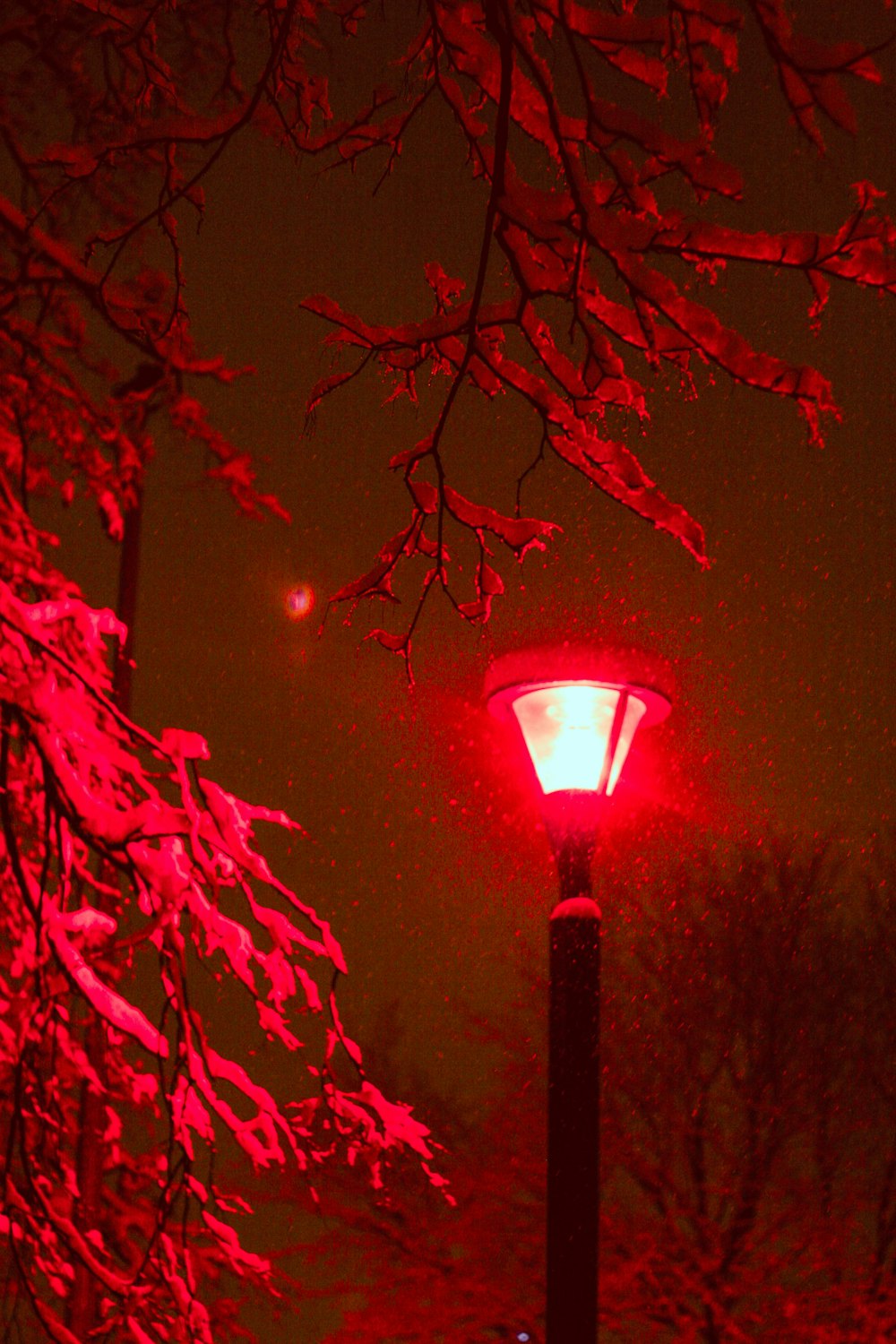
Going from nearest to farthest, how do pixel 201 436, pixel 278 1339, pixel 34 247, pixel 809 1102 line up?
pixel 34 247 → pixel 201 436 → pixel 809 1102 → pixel 278 1339

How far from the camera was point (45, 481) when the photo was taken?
6.03 metres

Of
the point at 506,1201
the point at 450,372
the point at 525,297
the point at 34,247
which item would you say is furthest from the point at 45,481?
the point at 506,1201

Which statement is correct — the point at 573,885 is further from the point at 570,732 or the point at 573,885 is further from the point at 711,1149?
the point at 711,1149

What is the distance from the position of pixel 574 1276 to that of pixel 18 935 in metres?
2.18

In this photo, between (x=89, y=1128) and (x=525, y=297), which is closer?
(x=525, y=297)

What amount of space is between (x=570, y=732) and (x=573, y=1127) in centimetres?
117

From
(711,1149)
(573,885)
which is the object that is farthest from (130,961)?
(711,1149)

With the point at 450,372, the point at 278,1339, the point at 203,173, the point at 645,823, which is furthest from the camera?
the point at 278,1339

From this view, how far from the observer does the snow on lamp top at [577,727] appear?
4031mm

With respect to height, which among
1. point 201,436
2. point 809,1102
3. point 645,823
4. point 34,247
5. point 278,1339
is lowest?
point 278,1339

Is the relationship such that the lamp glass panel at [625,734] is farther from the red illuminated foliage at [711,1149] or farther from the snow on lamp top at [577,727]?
the red illuminated foliage at [711,1149]

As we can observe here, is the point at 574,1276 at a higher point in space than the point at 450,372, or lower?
lower

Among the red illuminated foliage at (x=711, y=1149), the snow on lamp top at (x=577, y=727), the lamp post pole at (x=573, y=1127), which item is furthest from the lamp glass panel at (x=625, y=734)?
the red illuminated foliage at (x=711, y=1149)

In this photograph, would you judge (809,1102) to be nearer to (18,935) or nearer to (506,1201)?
(506,1201)
